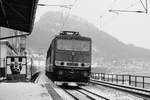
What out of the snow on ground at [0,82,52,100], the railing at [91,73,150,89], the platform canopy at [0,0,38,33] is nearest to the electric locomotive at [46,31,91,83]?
the snow on ground at [0,82,52,100]

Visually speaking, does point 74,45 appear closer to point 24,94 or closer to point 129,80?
point 129,80

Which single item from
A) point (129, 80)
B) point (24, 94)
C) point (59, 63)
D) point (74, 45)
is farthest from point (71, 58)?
point (24, 94)

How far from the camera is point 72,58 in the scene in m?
25.5

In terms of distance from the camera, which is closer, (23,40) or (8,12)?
(8,12)

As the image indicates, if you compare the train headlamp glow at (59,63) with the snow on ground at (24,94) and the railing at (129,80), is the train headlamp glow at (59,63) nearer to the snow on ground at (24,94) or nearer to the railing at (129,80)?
the snow on ground at (24,94)

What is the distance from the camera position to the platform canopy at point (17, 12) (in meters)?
15.6

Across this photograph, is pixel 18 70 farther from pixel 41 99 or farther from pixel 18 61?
pixel 41 99

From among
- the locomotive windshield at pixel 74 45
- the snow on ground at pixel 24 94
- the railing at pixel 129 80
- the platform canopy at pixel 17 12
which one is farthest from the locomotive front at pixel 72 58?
the platform canopy at pixel 17 12

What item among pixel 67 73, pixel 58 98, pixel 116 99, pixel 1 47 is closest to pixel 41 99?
pixel 58 98

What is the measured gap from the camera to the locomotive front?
24984 mm

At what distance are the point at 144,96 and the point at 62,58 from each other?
850 cm

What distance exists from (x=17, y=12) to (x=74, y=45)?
8.86 meters

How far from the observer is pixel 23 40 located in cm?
10094

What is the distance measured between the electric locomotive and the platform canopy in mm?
3608
